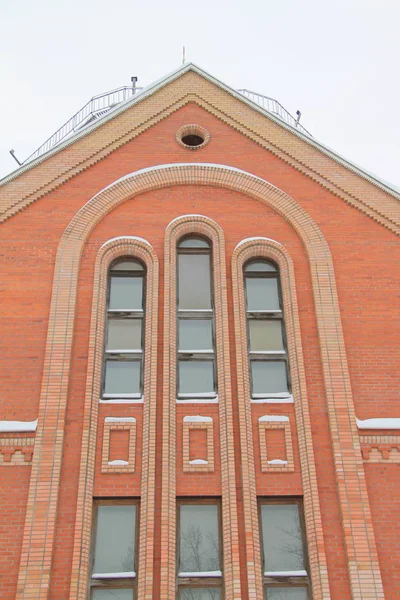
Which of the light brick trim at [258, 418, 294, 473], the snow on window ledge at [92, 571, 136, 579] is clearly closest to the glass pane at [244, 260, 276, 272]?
the light brick trim at [258, 418, 294, 473]

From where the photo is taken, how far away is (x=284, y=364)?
1150 centimetres

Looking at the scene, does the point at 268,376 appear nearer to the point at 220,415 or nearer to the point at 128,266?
the point at 220,415

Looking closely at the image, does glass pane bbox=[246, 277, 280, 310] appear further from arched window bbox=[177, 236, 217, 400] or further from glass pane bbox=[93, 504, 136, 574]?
glass pane bbox=[93, 504, 136, 574]

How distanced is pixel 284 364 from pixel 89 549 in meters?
4.18

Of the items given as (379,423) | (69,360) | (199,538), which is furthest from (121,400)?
(379,423)

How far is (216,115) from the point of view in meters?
14.3

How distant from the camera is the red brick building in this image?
958 centimetres

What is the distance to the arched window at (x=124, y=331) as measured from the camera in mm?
11195

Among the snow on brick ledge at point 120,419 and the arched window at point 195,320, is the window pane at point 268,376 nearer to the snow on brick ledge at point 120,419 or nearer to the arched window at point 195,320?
the arched window at point 195,320

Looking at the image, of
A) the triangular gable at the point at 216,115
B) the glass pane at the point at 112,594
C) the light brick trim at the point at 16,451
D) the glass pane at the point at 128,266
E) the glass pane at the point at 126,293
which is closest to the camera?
the glass pane at the point at 112,594

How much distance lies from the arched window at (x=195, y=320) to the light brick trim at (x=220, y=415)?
0.68 feet

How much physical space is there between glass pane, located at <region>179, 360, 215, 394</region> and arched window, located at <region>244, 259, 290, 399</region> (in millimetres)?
680

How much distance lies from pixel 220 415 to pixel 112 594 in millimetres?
2920

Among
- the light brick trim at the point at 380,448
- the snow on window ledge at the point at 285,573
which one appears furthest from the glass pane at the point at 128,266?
the snow on window ledge at the point at 285,573
